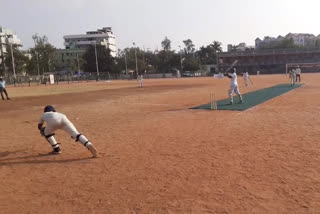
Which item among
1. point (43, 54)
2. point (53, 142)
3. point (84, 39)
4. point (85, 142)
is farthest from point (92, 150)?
point (84, 39)

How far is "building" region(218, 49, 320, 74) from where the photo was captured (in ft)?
310

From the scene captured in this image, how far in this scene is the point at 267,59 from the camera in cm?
9819

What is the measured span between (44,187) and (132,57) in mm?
106099

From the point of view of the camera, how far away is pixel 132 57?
361 ft

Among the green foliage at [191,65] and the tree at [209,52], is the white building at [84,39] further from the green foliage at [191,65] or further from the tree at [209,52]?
the green foliage at [191,65]

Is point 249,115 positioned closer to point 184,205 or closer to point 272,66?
point 184,205

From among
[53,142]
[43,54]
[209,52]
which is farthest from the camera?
[209,52]

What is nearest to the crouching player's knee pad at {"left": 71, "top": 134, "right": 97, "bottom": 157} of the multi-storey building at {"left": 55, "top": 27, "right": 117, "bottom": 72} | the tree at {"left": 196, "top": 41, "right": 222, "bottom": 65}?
the multi-storey building at {"left": 55, "top": 27, "right": 117, "bottom": 72}

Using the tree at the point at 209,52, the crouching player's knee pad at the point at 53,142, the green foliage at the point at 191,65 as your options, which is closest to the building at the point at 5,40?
the green foliage at the point at 191,65

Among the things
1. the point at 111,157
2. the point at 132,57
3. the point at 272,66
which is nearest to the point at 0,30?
the point at 132,57

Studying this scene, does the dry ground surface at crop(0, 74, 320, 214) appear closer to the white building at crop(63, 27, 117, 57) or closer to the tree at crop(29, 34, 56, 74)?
the tree at crop(29, 34, 56, 74)

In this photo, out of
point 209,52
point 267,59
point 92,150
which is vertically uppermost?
point 209,52

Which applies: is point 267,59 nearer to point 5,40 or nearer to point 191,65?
point 191,65

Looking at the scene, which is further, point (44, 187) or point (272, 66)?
point (272, 66)
